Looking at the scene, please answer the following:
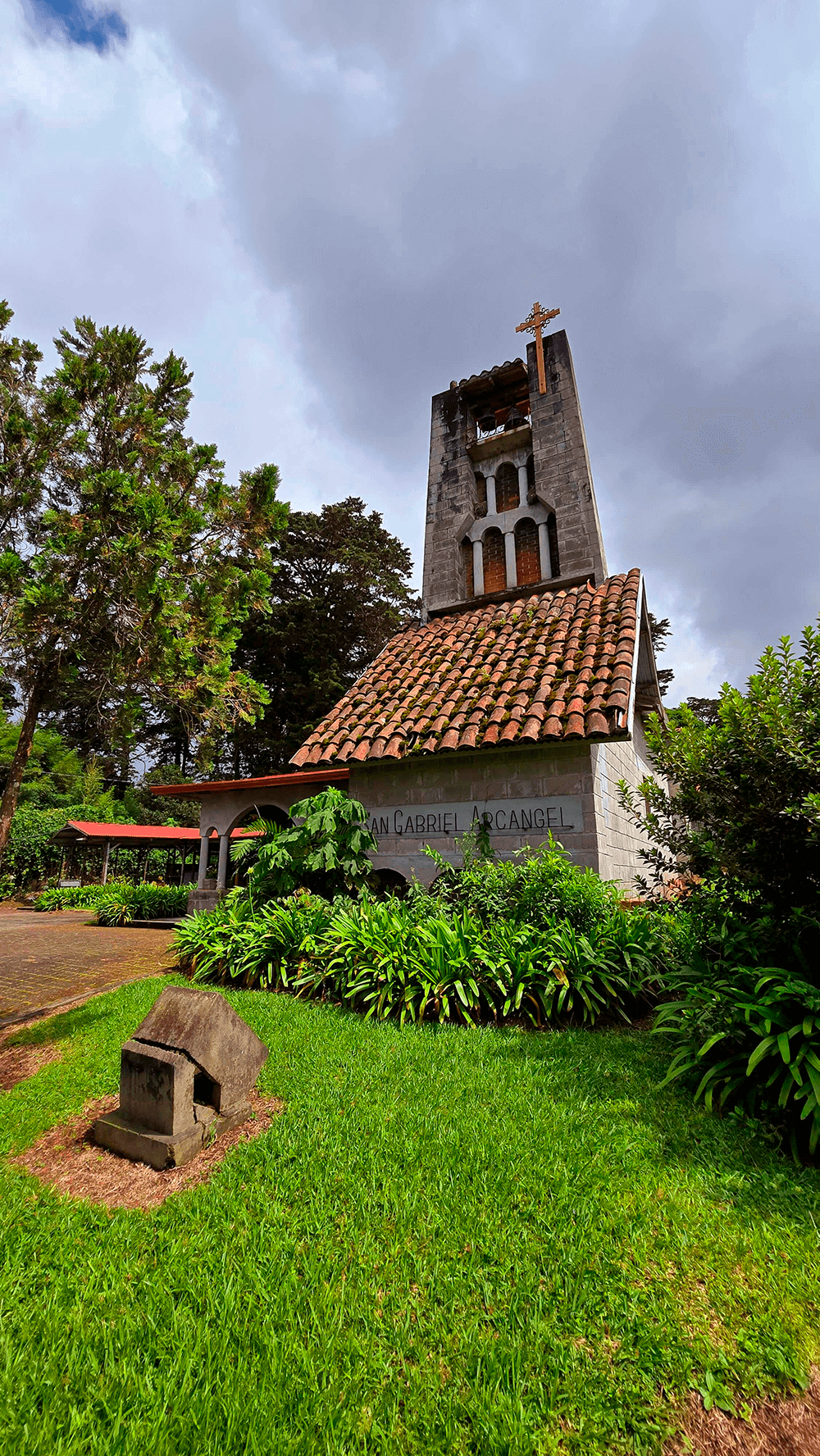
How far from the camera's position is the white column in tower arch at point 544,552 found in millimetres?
11117

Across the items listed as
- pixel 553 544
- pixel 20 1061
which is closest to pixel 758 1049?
pixel 20 1061

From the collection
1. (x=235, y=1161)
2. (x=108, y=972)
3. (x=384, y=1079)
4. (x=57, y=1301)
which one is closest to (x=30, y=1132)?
(x=235, y=1161)

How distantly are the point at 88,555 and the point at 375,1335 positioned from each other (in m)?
5.68

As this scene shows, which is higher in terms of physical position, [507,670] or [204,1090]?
[507,670]

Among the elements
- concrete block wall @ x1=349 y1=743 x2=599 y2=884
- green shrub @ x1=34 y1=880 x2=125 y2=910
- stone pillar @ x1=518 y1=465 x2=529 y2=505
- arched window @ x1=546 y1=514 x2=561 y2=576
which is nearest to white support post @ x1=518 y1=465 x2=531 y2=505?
stone pillar @ x1=518 y1=465 x2=529 y2=505

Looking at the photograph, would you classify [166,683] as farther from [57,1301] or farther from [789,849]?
[789,849]

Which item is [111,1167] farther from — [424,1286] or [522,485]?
[522,485]

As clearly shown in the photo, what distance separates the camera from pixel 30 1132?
152 inches

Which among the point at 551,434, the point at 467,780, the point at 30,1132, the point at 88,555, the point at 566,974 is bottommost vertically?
the point at 30,1132

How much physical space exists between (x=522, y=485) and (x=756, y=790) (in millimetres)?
9336

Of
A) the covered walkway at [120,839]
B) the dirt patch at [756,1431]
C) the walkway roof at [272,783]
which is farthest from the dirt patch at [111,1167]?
the covered walkway at [120,839]

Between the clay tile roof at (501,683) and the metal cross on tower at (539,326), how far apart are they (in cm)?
489

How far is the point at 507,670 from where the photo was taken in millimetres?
8609

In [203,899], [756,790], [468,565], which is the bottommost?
[203,899]
